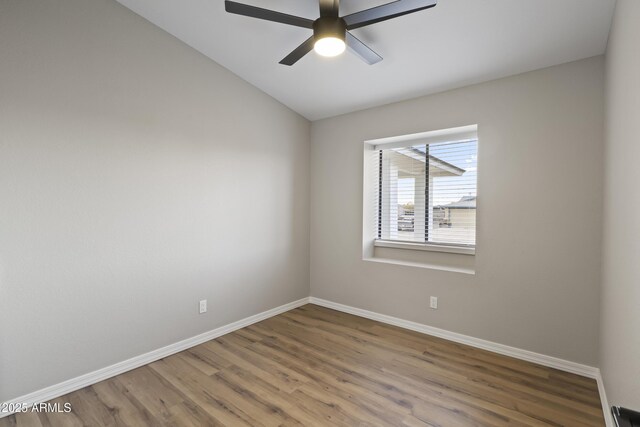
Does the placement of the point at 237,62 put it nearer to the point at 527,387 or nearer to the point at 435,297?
the point at 435,297

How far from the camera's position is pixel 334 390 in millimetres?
2221

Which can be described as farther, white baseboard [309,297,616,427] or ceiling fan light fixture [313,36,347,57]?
white baseboard [309,297,616,427]

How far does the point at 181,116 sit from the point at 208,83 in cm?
47

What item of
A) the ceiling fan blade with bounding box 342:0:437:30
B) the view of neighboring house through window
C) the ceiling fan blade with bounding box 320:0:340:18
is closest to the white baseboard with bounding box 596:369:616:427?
the view of neighboring house through window

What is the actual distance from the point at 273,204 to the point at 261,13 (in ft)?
7.17

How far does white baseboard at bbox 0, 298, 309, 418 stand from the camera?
82.4 inches

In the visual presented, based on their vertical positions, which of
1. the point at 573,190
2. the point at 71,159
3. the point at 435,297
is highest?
the point at 71,159

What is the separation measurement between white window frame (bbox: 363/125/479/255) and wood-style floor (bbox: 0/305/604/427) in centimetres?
94

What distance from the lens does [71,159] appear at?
2.25m

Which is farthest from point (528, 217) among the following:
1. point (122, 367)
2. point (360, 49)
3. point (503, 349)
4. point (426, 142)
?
point (122, 367)

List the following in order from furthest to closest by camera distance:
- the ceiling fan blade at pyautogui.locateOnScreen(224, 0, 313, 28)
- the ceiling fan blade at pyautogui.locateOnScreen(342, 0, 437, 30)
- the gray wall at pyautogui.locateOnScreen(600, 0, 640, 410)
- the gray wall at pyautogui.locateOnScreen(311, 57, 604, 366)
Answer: the gray wall at pyautogui.locateOnScreen(311, 57, 604, 366)
the ceiling fan blade at pyautogui.locateOnScreen(224, 0, 313, 28)
the ceiling fan blade at pyautogui.locateOnScreen(342, 0, 437, 30)
the gray wall at pyautogui.locateOnScreen(600, 0, 640, 410)

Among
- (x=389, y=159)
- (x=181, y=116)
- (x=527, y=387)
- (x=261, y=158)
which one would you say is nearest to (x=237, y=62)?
(x=181, y=116)

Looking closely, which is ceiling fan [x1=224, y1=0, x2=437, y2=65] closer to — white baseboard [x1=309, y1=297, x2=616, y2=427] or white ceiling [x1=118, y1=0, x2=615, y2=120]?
white ceiling [x1=118, y1=0, x2=615, y2=120]

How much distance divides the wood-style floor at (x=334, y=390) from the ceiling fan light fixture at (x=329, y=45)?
7.67 feet
